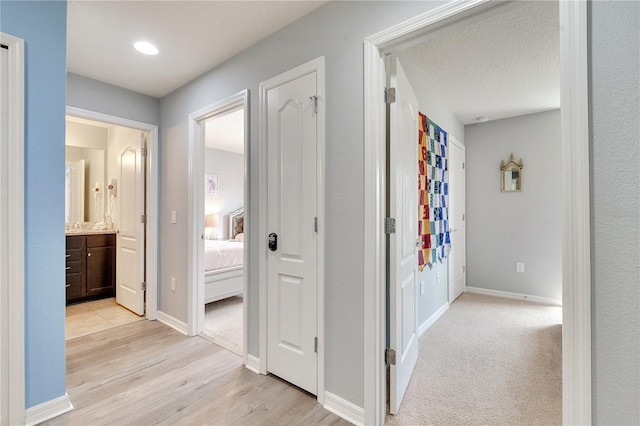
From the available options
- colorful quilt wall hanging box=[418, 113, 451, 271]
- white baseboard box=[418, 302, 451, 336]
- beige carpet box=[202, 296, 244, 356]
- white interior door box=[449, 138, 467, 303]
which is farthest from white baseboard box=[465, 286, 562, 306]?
beige carpet box=[202, 296, 244, 356]

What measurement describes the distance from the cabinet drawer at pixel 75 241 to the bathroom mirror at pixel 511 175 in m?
5.66

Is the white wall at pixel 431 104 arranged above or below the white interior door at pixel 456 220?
above

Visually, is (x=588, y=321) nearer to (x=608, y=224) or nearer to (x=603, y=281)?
(x=603, y=281)

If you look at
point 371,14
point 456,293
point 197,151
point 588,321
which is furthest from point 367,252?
point 456,293

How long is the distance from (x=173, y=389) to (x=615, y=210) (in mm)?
2451

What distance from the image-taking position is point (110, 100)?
2.87 metres

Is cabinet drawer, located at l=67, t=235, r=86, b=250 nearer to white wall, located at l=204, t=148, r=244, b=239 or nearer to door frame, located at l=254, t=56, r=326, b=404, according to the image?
white wall, located at l=204, t=148, r=244, b=239

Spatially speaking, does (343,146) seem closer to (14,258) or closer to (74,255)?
(14,258)

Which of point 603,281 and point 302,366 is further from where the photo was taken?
point 302,366

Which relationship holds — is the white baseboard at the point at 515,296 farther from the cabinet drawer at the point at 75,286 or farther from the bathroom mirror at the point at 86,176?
the bathroom mirror at the point at 86,176

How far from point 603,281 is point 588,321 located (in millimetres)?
147

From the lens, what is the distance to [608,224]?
1.01m

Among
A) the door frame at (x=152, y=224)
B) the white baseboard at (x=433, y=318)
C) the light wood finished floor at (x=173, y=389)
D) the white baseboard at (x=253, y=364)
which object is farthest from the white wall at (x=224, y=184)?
the white baseboard at (x=433, y=318)

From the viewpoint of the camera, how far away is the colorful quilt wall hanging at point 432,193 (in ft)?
8.76
